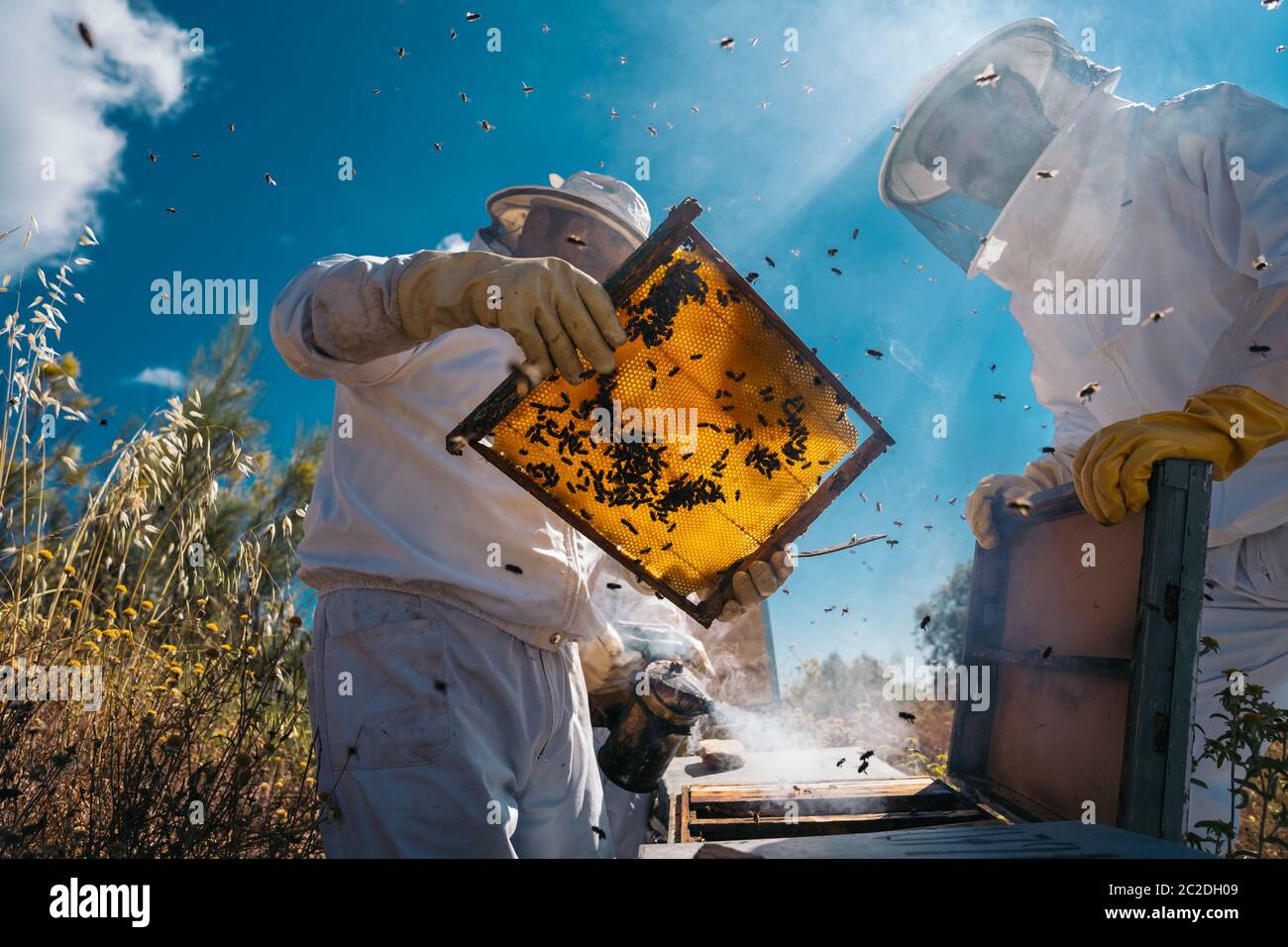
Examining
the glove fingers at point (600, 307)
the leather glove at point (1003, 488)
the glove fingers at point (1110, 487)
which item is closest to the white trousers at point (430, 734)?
the glove fingers at point (600, 307)

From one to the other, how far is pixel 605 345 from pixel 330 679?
4.21ft

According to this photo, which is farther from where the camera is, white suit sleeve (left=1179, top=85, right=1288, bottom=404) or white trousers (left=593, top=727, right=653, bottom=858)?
white trousers (left=593, top=727, right=653, bottom=858)

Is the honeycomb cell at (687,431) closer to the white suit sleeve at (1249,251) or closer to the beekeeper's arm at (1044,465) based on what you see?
the beekeeper's arm at (1044,465)

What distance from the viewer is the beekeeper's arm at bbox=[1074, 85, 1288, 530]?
232 cm

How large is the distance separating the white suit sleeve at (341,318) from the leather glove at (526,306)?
0.07 m

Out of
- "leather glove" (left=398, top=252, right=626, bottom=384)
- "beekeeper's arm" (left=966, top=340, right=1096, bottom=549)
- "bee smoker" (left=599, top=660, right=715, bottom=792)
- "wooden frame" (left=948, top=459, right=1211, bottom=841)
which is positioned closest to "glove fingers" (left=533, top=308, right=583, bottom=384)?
"leather glove" (left=398, top=252, right=626, bottom=384)

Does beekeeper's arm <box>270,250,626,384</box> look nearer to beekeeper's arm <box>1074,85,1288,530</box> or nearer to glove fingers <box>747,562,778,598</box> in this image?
glove fingers <box>747,562,778,598</box>

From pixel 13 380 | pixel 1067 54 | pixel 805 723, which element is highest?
pixel 1067 54

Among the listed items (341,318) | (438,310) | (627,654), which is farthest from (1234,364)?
(341,318)

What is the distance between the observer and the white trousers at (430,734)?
2158 mm

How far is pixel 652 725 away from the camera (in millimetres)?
3092
